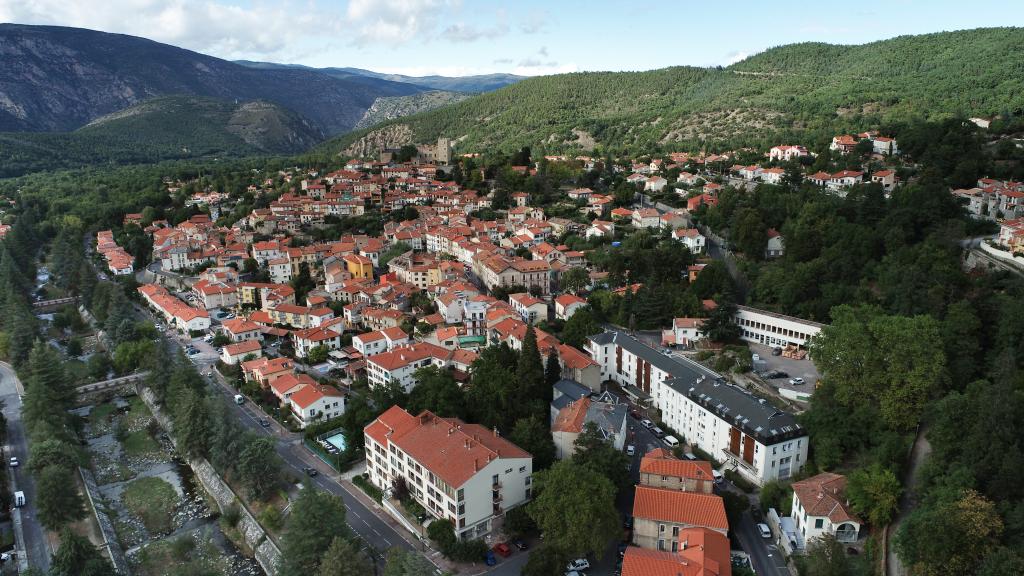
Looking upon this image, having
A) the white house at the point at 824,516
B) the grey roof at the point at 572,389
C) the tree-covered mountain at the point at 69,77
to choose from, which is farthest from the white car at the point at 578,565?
the tree-covered mountain at the point at 69,77

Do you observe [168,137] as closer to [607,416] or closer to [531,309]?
[531,309]

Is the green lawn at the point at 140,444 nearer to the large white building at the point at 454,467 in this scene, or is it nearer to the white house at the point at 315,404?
the white house at the point at 315,404

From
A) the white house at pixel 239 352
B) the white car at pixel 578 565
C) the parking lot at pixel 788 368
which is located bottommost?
the white car at pixel 578 565

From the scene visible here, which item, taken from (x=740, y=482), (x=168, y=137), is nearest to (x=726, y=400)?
(x=740, y=482)

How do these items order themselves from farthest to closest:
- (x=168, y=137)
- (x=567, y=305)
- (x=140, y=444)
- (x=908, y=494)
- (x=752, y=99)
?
1. (x=168, y=137)
2. (x=752, y=99)
3. (x=567, y=305)
4. (x=140, y=444)
5. (x=908, y=494)

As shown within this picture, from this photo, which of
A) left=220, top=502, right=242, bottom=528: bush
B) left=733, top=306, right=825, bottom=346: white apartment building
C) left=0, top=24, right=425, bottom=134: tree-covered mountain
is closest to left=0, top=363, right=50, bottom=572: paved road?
left=220, top=502, right=242, bottom=528: bush

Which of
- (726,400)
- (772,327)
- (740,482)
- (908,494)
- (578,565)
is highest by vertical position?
(772,327)
